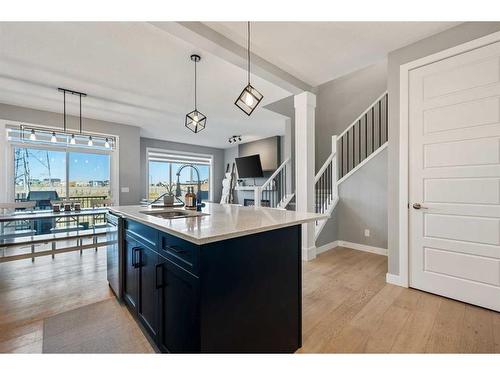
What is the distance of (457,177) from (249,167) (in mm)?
6101

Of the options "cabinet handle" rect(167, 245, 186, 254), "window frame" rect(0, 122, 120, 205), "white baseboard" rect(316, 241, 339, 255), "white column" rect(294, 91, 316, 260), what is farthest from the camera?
"window frame" rect(0, 122, 120, 205)

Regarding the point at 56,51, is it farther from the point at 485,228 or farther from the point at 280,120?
the point at 485,228

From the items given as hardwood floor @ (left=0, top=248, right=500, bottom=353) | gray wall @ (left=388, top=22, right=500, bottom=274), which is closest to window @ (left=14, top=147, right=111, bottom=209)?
hardwood floor @ (left=0, top=248, right=500, bottom=353)

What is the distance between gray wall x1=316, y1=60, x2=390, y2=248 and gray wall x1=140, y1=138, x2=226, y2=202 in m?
4.97

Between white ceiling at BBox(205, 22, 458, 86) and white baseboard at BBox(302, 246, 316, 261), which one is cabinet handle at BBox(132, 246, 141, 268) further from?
white baseboard at BBox(302, 246, 316, 261)

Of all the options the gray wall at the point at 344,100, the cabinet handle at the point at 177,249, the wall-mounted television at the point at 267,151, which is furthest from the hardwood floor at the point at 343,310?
the wall-mounted television at the point at 267,151

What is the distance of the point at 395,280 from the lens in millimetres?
2711

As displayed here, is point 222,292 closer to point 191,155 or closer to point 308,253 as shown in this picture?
point 308,253

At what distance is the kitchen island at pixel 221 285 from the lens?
46.8 inches

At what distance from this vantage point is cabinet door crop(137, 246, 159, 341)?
5.24 feet

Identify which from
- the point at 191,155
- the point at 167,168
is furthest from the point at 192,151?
the point at 167,168
